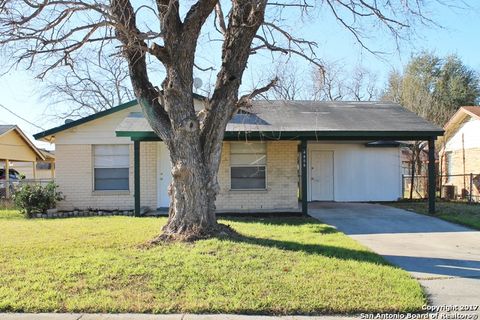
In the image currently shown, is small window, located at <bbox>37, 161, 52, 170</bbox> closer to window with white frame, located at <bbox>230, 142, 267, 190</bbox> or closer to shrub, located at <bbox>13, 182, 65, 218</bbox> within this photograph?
shrub, located at <bbox>13, 182, 65, 218</bbox>

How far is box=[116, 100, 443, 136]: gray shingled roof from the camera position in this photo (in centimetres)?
1402

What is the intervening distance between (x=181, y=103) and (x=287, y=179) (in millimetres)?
7415

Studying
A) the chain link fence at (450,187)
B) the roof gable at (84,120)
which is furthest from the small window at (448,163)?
the roof gable at (84,120)

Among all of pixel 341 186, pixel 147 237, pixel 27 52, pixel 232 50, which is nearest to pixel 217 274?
pixel 147 237

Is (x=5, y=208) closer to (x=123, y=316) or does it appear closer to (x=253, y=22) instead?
(x=253, y=22)

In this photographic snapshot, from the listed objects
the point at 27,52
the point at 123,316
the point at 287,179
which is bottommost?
the point at 123,316

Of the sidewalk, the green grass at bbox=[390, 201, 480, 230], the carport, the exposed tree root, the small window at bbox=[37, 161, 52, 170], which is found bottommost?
the sidewalk

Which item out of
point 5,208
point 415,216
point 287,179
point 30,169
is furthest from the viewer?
point 30,169

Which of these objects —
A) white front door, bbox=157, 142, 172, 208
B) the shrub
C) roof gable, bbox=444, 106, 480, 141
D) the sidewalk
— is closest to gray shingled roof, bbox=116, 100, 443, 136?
white front door, bbox=157, 142, 172, 208

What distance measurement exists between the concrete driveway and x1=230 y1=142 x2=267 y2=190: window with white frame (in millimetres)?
2165

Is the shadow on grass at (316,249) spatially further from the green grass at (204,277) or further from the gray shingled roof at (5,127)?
the gray shingled roof at (5,127)

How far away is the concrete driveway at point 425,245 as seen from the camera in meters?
6.43

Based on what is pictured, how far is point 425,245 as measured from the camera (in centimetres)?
946

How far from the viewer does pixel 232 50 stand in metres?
9.53
